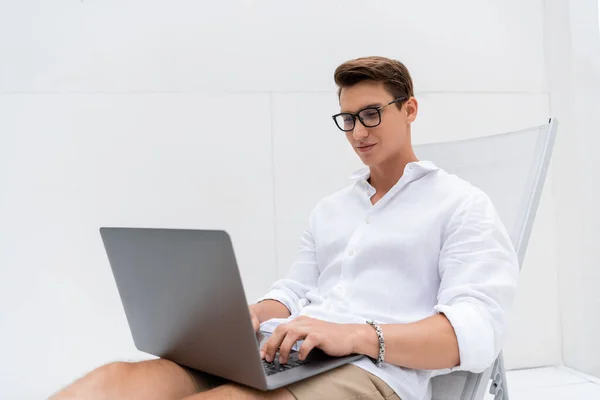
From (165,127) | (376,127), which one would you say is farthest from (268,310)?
(165,127)

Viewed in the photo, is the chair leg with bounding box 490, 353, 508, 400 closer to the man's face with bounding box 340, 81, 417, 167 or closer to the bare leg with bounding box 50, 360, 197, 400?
the man's face with bounding box 340, 81, 417, 167

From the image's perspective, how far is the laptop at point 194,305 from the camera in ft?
3.02

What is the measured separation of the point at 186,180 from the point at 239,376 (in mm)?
1533

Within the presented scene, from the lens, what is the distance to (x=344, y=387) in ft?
3.55

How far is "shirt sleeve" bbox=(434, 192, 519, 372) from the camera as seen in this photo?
1.14 m

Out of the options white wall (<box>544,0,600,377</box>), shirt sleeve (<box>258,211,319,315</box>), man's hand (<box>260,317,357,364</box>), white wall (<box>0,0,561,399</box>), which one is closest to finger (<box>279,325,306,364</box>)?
man's hand (<box>260,317,357,364</box>)

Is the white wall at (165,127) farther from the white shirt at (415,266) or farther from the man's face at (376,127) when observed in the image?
the man's face at (376,127)

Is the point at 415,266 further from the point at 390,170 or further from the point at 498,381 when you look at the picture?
the point at 498,381

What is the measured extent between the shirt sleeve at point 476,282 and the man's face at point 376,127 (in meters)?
0.24

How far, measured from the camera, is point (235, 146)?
2.47 m

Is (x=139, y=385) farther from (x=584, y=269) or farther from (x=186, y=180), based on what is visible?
(x=584, y=269)

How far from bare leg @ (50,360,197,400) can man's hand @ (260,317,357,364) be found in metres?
0.19

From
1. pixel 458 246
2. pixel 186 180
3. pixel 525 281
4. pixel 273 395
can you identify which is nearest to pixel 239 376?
pixel 273 395

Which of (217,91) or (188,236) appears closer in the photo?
(188,236)
